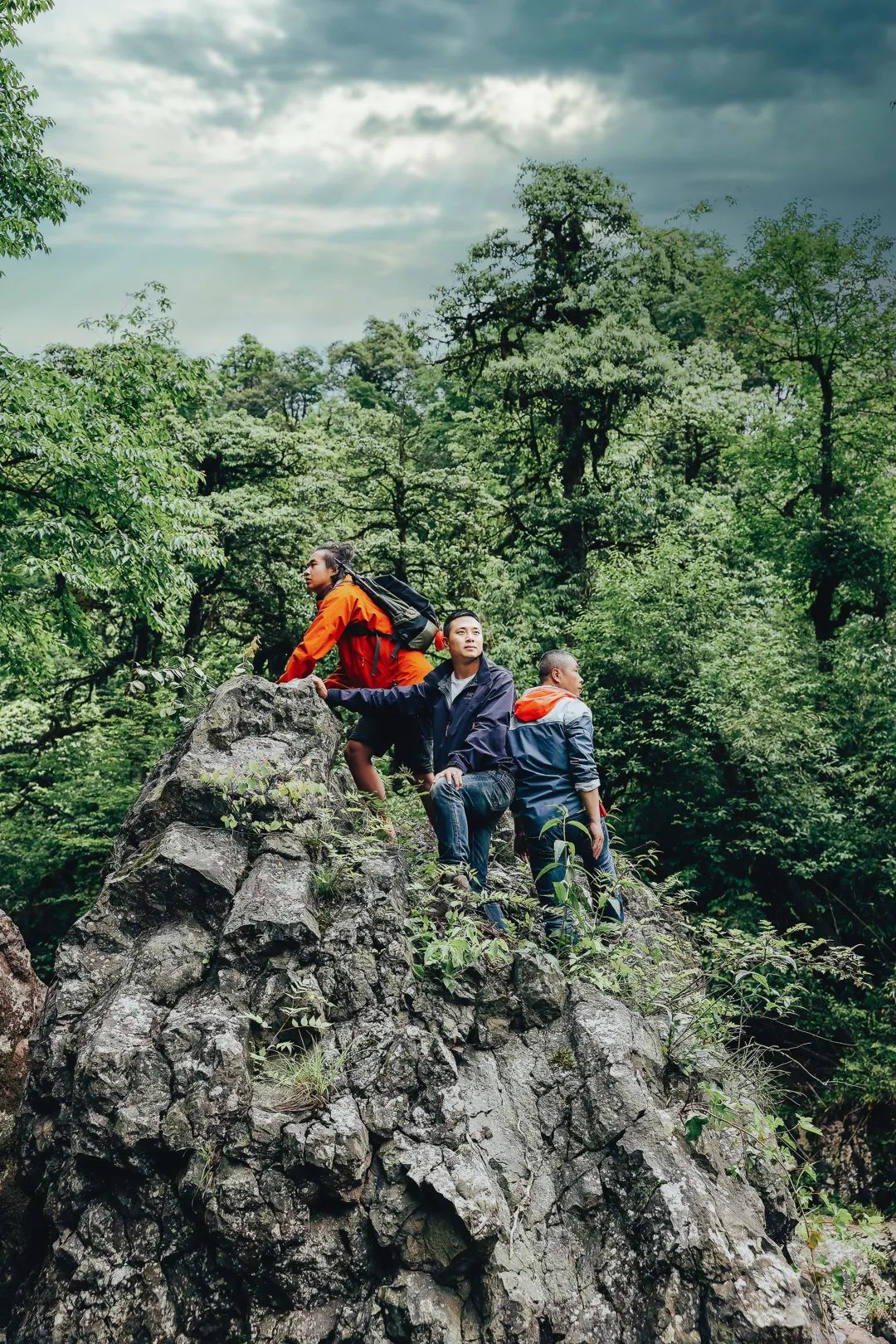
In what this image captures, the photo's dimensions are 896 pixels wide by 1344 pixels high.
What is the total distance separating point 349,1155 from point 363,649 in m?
3.15

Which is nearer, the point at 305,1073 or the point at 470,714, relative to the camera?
the point at 305,1073

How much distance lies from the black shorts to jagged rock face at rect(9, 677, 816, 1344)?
3.99 feet

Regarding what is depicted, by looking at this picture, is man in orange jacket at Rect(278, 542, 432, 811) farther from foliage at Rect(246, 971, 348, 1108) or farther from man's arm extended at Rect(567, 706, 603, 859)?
foliage at Rect(246, 971, 348, 1108)

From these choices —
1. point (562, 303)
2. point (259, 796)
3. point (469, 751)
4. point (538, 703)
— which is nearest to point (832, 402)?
point (562, 303)

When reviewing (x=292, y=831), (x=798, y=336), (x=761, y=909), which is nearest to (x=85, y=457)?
(x=292, y=831)

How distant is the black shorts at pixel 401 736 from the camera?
6156mm

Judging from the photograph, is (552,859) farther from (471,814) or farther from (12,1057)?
(12,1057)

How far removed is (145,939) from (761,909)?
9.64 metres

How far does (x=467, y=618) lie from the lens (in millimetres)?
5625

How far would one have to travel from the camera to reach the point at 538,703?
5.95 metres

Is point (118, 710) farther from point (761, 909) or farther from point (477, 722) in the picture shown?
point (477, 722)

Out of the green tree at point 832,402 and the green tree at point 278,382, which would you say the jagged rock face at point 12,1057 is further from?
the green tree at point 278,382

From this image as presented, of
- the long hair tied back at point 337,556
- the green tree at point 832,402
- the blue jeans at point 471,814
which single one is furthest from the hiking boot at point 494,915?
the green tree at point 832,402

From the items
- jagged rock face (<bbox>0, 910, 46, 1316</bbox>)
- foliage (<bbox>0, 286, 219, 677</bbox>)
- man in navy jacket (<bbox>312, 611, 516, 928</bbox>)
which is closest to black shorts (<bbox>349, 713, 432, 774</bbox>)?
man in navy jacket (<bbox>312, 611, 516, 928</bbox>)
